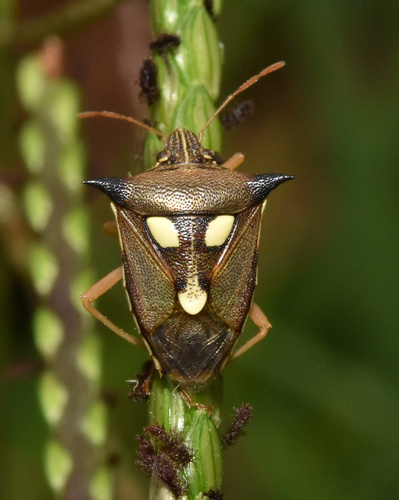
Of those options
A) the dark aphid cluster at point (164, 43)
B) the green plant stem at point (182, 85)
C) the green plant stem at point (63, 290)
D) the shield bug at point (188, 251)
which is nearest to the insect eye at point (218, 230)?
the shield bug at point (188, 251)

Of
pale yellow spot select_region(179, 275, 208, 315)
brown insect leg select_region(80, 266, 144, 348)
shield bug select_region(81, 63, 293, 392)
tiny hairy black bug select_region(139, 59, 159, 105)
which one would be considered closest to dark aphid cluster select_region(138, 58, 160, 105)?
tiny hairy black bug select_region(139, 59, 159, 105)

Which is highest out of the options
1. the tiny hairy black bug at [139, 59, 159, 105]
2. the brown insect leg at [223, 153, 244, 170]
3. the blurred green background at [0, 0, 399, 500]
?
the tiny hairy black bug at [139, 59, 159, 105]

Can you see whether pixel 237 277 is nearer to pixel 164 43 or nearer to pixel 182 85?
pixel 182 85

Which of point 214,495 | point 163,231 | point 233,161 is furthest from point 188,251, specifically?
point 214,495

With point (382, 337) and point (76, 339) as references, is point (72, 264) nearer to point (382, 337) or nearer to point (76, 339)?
point (76, 339)

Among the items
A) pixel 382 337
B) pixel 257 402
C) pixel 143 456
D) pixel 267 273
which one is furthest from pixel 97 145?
pixel 143 456

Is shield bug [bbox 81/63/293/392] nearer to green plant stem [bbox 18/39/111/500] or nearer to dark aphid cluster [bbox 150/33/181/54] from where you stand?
green plant stem [bbox 18/39/111/500]
